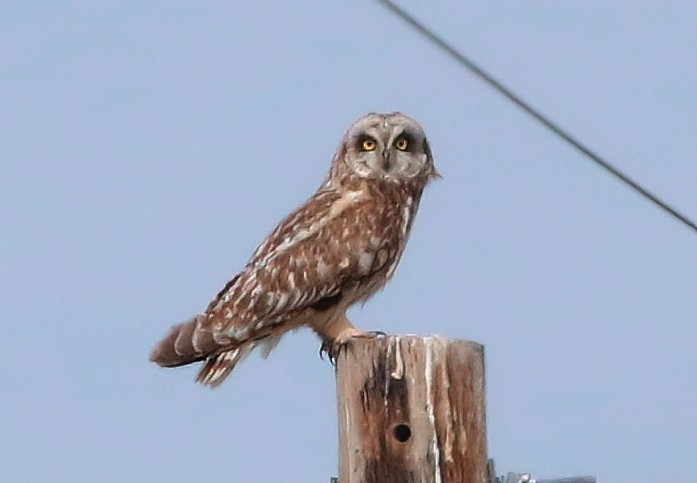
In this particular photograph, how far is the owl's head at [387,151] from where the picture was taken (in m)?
8.99

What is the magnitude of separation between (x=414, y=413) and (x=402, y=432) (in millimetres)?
73

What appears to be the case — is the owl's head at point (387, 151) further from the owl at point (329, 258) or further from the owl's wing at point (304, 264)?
the owl's wing at point (304, 264)

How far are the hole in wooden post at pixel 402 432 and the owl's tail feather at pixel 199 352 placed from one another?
2678mm

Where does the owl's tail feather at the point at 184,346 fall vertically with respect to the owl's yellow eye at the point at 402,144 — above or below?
below

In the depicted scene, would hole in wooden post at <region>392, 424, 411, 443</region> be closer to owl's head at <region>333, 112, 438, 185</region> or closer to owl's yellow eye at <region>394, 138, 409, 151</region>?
owl's head at <region>333, 112, 438, 185</region>

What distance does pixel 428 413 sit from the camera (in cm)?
509

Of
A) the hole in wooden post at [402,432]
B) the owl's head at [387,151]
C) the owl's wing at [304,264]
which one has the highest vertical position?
the owl's head at [387,151]

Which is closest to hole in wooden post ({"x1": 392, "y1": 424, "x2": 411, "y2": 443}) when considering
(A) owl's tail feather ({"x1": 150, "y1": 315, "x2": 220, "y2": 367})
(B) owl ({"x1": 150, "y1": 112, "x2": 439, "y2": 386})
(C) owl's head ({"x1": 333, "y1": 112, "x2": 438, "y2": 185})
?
(B) owl ({"x1": 150, "y1": 112, "x2": 439, "y2": 386})

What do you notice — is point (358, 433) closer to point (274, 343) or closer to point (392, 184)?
point (274, 343)

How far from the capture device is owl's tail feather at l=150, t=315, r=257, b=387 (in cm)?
759

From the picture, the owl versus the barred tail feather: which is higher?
the owl

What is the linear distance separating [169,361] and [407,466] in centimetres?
274

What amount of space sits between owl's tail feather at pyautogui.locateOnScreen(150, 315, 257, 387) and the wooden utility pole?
98.0 inches

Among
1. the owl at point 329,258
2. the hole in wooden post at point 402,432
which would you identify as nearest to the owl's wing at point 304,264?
the owl at point 329,258
